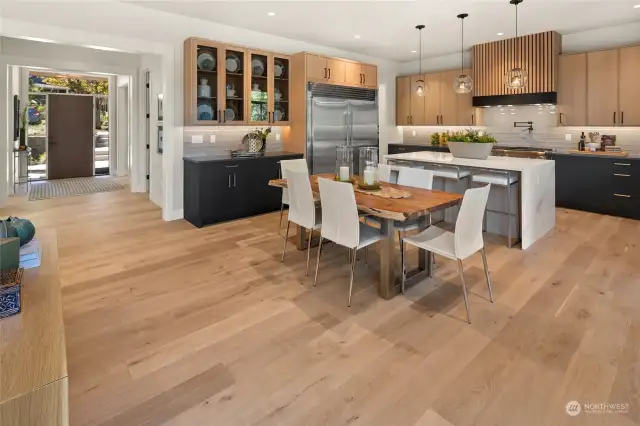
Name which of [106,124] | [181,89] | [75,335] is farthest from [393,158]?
[106,124]

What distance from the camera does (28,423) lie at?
1024mm

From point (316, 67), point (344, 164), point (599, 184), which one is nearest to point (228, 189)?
point (344, 164)

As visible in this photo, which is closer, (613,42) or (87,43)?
(87,43)

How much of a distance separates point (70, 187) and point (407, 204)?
801cm

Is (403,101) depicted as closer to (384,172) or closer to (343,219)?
(384,172)

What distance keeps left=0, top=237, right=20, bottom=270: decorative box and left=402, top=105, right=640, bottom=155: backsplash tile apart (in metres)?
7.15

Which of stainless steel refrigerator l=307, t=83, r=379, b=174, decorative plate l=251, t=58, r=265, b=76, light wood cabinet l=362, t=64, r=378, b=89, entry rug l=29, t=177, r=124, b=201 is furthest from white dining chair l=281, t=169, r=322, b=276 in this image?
entry rug l=29, t=177, r=124, b=201

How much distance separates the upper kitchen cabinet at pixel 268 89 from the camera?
227 inches

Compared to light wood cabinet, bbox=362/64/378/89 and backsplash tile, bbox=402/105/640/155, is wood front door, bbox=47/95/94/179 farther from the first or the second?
backsplash tile, bbox=402/105/640/155

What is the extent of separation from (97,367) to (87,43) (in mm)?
3983

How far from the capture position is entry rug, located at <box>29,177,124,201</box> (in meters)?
7.41

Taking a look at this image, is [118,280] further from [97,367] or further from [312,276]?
[312,276]

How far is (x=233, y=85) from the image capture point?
5.54 m

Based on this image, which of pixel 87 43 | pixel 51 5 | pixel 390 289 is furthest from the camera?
pixel 87 43
